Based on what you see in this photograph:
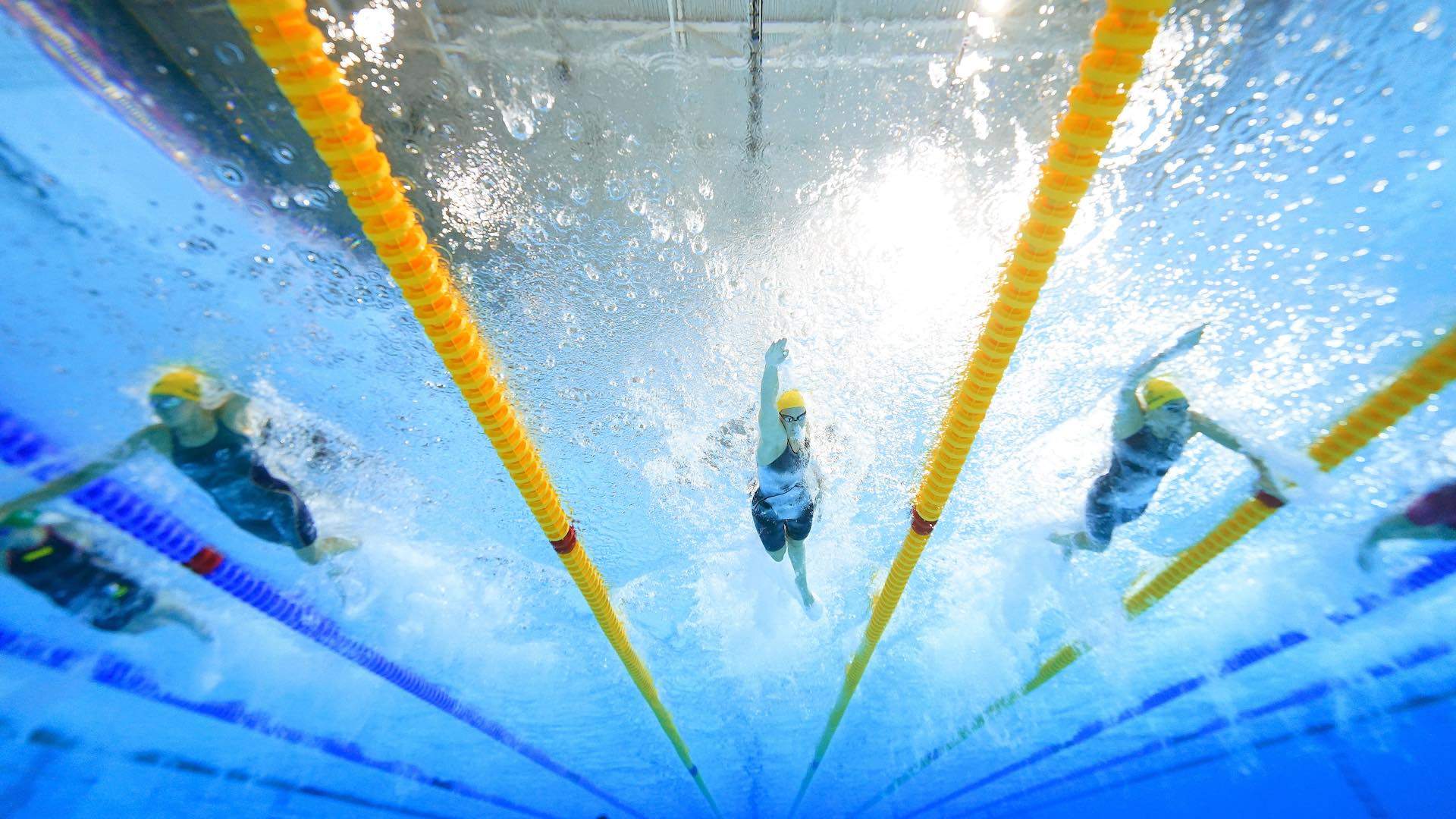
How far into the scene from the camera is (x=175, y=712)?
16.4ft

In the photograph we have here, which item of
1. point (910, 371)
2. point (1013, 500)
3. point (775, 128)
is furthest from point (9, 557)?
point (1013, 500)

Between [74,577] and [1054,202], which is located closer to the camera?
[1054,202]

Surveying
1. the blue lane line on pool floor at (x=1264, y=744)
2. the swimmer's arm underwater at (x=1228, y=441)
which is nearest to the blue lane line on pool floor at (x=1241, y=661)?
the blue lane line on pool floor at (x=1264, y=744)

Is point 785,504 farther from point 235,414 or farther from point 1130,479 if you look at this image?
point 235,414

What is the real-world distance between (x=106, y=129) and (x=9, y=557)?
253cm

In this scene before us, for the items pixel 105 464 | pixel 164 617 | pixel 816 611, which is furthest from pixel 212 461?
pixel 816 611

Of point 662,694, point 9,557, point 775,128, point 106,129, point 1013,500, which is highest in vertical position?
point 775,128

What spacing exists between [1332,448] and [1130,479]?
85 centimetres

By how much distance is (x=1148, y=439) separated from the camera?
108 inches

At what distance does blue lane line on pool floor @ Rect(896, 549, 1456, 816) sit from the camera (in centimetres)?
409

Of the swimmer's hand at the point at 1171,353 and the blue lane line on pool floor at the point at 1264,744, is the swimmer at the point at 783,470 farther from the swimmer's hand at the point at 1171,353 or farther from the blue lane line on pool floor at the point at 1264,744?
the blue lane line on pool floor at the point at 1264,744

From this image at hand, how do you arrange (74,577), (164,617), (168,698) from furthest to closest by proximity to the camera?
(168,698) → (164,617) → (74,577)

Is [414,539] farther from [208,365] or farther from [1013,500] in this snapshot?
[1013,500]

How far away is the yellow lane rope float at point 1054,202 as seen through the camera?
43.0 inches
